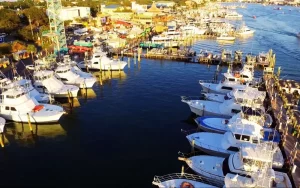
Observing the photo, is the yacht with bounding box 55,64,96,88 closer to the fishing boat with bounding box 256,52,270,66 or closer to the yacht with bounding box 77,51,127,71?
the yacht with bounding box 77,51,127,71

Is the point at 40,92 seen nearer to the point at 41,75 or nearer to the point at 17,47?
the point at 41,75

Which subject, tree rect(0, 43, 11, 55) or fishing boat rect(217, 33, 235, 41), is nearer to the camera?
tree rect(0, 43, 11, 55)

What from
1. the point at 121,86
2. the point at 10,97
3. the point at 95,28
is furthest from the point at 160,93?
the point at 95,28

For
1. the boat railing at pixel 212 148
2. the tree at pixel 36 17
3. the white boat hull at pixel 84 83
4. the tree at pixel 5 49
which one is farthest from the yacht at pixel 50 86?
the tree at pixel 36 17

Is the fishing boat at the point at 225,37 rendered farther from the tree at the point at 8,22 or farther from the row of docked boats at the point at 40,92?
the tree at the point at 8,22

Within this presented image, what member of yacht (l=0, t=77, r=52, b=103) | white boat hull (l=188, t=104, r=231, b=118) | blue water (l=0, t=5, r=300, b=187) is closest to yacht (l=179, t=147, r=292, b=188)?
blue water (l=0, t=5, r=300, b=187)
